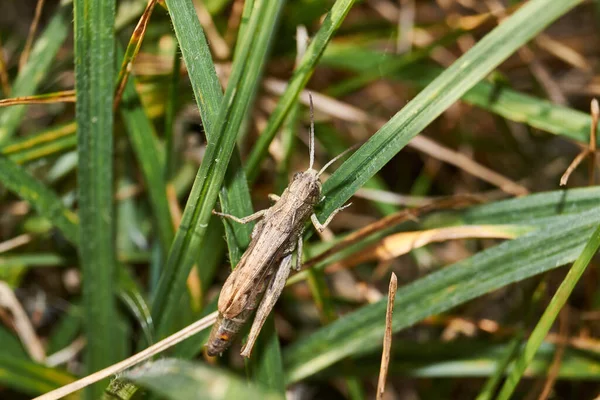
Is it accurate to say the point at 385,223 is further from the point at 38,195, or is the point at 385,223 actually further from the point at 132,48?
the point at 38,195

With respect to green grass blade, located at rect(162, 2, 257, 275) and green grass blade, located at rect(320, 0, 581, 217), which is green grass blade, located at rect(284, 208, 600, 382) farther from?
green grass blade, located at rect(162, 2, 257, 275)

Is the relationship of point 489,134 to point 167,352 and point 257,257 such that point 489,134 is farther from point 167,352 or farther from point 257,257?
point 167,352

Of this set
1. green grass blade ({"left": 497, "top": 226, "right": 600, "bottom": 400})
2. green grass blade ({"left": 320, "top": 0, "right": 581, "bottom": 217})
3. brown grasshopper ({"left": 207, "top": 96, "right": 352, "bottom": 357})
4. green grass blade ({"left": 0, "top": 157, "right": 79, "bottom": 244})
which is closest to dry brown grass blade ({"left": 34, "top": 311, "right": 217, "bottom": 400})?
brown grasshopper ({"left": 207, "top": 96, "right": 352, "bottom": 357})

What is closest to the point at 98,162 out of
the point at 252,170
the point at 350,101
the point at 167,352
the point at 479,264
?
the point at 252,170

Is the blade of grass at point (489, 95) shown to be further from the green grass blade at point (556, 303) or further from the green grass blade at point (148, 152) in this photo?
the green grass blade at point (148, 152)

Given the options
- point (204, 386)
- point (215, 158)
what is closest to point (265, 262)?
point (215, 158)
